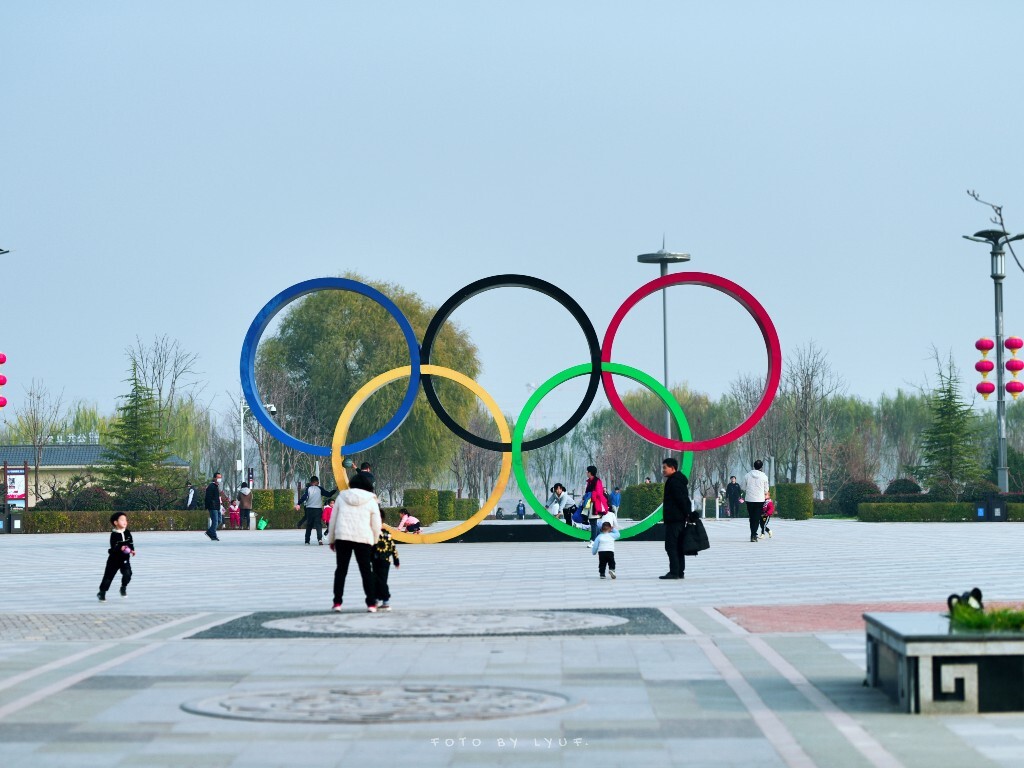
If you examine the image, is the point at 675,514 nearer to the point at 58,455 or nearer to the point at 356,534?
the point at 356,534

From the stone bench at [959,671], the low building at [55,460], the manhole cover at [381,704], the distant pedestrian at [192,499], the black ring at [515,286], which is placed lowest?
the manhole cover at [381,704]

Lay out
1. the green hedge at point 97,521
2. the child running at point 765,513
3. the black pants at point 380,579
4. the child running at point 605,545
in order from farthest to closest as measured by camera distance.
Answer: the green hedge at point 97,521, the child running at point 765,513, the child running at point 605,545, the black pants at point 380,579

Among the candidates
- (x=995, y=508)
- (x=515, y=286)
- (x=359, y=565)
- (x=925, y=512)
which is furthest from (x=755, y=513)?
(x=925, y=512)

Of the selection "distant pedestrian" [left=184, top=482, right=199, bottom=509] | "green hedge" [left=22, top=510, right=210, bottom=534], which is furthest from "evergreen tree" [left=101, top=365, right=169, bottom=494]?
"green hedge" [left=22, top=510, right=210, bottom=534]

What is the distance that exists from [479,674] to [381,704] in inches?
57.7

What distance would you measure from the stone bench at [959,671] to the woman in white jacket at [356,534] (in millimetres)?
7762

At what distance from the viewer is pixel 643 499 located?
145 feet

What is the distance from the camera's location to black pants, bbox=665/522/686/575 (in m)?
19.8

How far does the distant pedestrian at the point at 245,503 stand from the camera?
4134 centimetres

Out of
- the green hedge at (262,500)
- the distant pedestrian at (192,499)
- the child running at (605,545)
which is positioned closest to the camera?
the child running at (605,545)

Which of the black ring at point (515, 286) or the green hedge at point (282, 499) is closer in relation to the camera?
the black ring at point (515, 286)

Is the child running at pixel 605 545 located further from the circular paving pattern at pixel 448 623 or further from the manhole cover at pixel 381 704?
the manhole cover at pixel 381 704

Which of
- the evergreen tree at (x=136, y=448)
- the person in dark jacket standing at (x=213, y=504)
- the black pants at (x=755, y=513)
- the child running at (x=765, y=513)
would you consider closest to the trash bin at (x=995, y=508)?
the child running at (x=765, y=513)

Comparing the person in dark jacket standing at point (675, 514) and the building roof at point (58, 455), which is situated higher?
the building roof at point (58, 455)
